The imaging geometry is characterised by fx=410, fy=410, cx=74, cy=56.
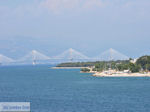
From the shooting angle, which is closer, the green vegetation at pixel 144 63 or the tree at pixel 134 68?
the tree at pixel 134 68

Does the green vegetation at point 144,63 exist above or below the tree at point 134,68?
above

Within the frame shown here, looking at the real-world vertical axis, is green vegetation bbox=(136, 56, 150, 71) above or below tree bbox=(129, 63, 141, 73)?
above

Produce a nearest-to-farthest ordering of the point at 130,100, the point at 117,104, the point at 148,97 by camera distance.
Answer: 1. the point at 117,104
2. the point at 130,100
3. the point at 148,97

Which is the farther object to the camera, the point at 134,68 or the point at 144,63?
the point at 144,63

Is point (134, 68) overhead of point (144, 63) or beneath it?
beneath

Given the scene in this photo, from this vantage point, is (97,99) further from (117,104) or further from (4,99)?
(4,99)

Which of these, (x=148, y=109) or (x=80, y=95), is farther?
(x=80, y=95)

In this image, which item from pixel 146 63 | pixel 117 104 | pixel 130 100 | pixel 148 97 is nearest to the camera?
pixel 117 104

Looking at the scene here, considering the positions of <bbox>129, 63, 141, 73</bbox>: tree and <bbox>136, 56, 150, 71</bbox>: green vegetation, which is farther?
<bbox>136, 56, 150, 71</bbox>: green vegetation

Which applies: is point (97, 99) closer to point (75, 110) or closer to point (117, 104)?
point (117, 104)

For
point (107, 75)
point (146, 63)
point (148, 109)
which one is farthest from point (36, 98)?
point (146, 63)
